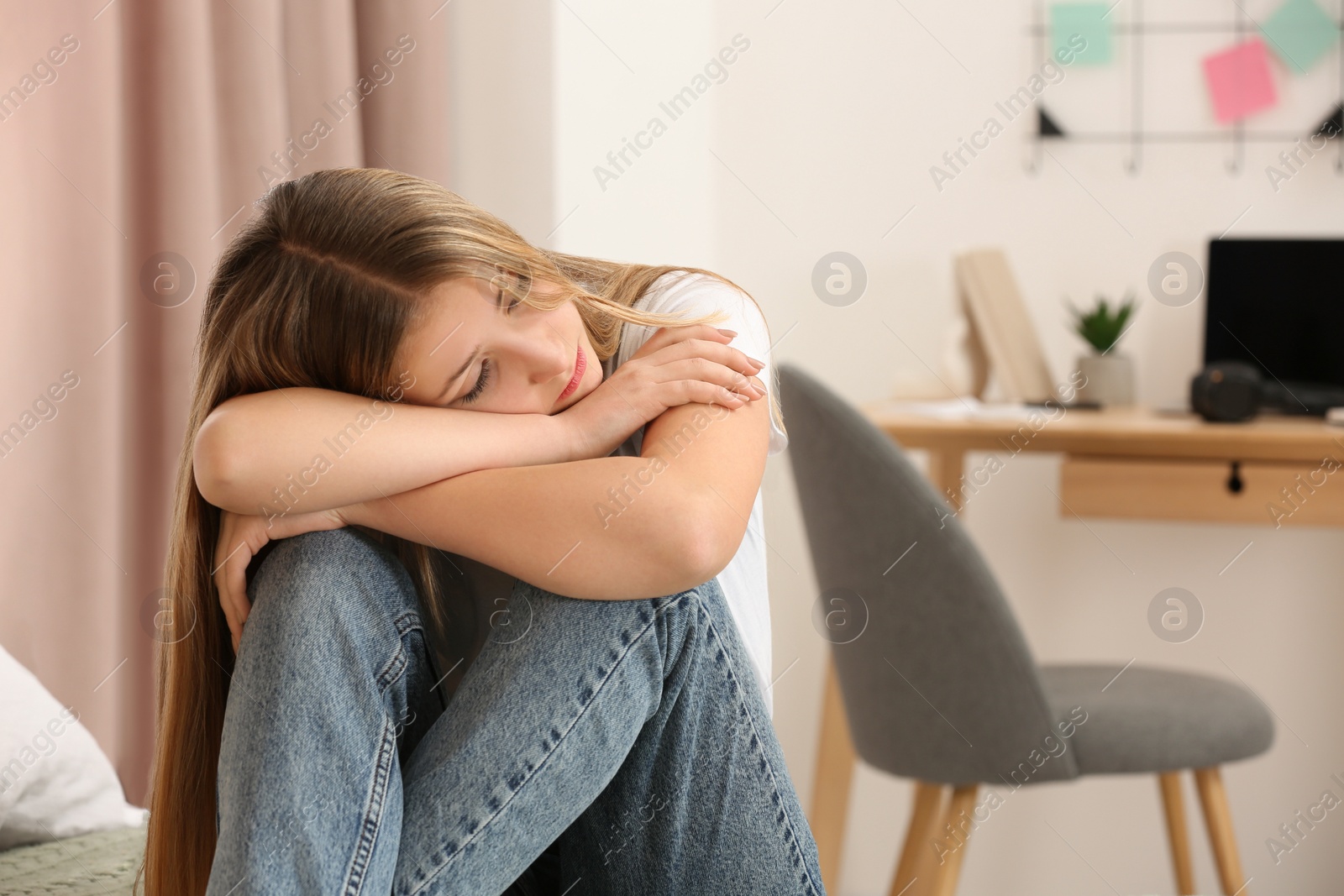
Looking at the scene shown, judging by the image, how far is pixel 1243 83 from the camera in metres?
1.67

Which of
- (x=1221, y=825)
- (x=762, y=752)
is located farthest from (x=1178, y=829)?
(x=762, y=752)

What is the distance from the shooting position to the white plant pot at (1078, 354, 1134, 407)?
1.59 meters

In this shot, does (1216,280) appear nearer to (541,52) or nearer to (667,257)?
(667,257)

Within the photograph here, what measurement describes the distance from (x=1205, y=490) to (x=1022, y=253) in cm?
52

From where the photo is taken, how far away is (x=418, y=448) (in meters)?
0.70

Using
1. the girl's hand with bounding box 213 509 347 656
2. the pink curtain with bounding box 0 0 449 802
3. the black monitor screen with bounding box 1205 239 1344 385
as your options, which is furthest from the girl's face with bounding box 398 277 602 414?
the black monitor screen with bounding box 1205 239 1344 385

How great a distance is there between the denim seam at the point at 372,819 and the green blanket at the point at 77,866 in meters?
0.32

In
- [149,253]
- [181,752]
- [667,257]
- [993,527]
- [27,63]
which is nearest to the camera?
[181,752]

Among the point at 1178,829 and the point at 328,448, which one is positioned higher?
the point at 328,448

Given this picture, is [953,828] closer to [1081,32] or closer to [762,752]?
[762,752]

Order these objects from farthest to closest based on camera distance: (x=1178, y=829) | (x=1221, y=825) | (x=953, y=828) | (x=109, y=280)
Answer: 1. (x=1178, y=829)
2. (x=1221, y=825)
3. (x=953, y=828)
4. (x=109, y=280)

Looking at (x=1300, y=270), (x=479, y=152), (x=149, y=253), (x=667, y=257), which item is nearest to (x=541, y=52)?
(x=479, y=152)

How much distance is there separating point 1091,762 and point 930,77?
108 cm

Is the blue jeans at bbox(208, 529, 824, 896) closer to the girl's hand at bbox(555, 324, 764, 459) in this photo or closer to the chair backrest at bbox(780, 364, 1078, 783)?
the girl's hand at bbox(555, 324, 764, 459)
